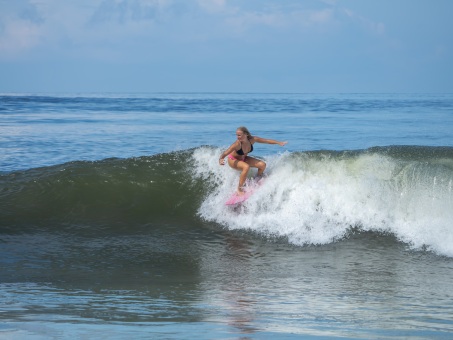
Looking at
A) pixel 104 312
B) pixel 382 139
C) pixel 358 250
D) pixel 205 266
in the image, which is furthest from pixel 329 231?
pixel 382 139

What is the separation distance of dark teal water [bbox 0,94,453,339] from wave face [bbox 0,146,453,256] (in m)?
0.03

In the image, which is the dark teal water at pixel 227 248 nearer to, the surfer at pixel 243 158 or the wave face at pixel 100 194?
the wave face at pixel 100 194

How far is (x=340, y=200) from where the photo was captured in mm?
12570

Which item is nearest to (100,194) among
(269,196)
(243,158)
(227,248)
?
(243,158)

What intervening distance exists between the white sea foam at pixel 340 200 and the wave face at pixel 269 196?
0.02 metres

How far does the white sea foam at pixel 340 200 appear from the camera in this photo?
38.2 ft

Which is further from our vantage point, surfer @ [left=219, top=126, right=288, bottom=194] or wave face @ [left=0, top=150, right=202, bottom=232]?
wave face @ [left=0, top=150, right=202, bottom=232]

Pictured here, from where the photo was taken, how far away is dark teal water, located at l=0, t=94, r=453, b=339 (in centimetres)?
635

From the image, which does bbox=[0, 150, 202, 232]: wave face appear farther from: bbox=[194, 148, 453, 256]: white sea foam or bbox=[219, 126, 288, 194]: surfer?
bbox=[219, 126, 288, 194]: surfer

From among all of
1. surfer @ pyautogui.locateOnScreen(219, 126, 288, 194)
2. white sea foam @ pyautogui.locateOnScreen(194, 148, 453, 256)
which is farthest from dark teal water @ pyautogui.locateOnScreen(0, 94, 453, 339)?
surfer @ pyautogui.locateOnScreen(219, 126, 288, 194)

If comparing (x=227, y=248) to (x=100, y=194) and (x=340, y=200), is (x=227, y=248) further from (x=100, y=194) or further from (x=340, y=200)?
(x=100, y=194)

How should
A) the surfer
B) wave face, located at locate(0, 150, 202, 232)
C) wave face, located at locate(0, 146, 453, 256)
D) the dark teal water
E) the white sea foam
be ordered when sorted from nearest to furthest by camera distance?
1. the dark teal water
2. the white sea foam
3. wave face, located at locate(0, 146, 453, 256)
4. the surfer
5. wave face, located at locate(0, 150, 202, 232)

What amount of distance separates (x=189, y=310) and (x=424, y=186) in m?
6.95

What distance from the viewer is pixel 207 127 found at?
1318 inches
